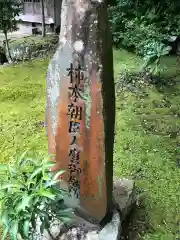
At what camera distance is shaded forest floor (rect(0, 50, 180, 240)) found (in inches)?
144

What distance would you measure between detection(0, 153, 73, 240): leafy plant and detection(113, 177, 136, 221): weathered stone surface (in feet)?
2.77

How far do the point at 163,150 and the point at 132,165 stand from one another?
22.2 inches

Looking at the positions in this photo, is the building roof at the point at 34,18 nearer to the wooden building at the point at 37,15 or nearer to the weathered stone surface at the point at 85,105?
the wooden building at the point at 37,15

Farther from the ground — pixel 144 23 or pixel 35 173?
pixel 144 23

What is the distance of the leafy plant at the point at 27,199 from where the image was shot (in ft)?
7.91

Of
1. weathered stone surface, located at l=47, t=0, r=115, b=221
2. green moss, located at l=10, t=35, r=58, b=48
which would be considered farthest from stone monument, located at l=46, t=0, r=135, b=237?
green moss, located at l=10, t=35, r=58, b=48

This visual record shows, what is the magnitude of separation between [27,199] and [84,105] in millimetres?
801

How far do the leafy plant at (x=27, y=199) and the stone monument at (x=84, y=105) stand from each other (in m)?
0.30

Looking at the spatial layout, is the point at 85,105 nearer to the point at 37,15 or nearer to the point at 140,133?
the point at 140,133

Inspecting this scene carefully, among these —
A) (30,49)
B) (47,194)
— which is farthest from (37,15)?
(47,194)

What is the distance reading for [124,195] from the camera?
352 cm

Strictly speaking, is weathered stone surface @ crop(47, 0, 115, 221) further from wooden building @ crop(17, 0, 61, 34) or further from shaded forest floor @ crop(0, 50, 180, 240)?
wooden building @ crop(17, 0, 61, 34)

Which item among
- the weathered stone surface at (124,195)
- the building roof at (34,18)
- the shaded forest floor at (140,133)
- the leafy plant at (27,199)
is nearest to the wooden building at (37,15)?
the building roof at (34,18)

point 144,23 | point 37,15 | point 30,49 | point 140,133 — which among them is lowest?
point 140,133
